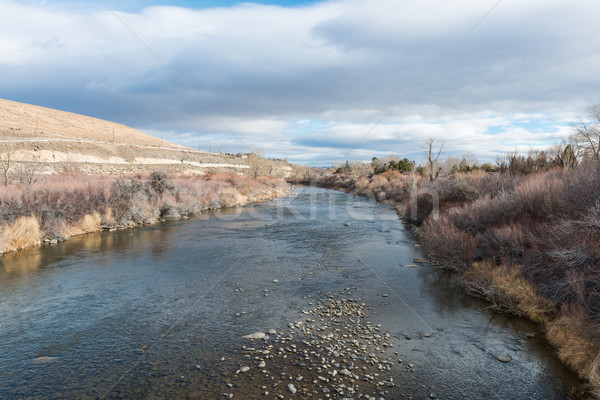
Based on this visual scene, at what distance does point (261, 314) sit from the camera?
8773mm

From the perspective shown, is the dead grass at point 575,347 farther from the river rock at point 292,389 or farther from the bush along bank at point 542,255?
the river rock at point 292,389

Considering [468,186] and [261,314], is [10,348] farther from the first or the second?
[468,186]

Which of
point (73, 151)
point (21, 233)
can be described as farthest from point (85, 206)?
point (73, 151)

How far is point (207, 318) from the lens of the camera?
8570 mm

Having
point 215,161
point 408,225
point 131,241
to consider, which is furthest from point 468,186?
point 215,161


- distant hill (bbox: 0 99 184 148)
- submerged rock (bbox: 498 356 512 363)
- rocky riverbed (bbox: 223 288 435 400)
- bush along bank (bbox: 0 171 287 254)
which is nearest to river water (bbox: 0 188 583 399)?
submerged rock (bbox: 498 356 512 363)

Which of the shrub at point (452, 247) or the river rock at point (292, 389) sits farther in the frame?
the shrub at point (452, 247)

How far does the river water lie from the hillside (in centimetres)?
2482

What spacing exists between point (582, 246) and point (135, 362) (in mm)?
10461

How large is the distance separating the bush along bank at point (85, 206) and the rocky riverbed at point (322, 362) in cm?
1362

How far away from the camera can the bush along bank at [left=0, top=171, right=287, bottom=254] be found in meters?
15.6

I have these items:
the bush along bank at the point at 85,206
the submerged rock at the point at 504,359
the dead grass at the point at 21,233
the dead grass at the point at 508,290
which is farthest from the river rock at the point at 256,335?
the dead grass at the point at 21,233

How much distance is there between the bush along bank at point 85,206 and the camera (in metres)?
15.6

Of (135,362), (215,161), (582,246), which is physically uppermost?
(215,161)
